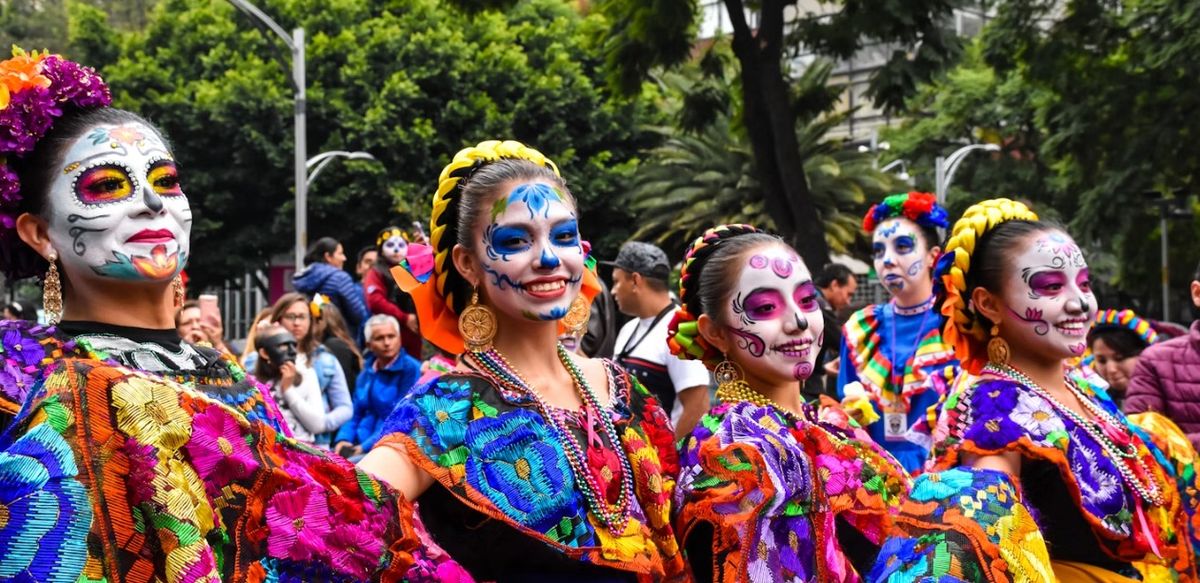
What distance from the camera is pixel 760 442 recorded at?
11.9ft

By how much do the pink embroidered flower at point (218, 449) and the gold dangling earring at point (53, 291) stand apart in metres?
0.70

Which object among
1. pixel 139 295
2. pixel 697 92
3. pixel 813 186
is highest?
pixel 139 295

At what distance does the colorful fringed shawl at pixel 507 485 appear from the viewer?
3.15 meters

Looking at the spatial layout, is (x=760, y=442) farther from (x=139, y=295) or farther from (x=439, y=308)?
(x=139, y=295)

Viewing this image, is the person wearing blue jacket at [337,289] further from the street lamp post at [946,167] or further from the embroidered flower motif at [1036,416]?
the street lamp post at [946,167]

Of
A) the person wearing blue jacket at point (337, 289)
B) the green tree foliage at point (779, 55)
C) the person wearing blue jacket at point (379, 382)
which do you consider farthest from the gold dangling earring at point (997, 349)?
the green tree foliage at point (779, 55)

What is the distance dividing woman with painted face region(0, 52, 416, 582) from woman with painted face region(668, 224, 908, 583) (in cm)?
94

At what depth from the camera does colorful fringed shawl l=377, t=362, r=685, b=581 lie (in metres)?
3.15

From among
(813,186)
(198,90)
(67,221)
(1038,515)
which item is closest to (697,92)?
(813,186)

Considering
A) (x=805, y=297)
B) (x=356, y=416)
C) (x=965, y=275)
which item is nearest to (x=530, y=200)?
(x=805, y=297)

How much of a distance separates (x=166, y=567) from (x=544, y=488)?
1.02 metres

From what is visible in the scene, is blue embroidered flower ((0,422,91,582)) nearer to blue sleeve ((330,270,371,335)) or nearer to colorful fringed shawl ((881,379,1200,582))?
colorful fringed shawl ((881,379,1200,582))

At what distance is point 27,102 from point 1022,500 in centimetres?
274

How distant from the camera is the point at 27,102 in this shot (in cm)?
303
